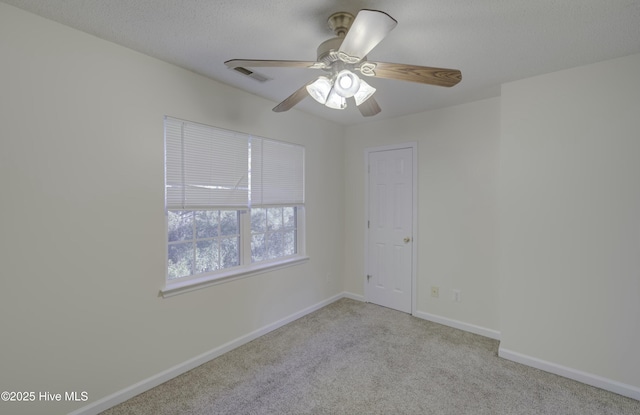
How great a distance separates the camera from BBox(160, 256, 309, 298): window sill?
2.29 m

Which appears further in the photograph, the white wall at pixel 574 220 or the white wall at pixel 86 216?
the white wall at pixel 574 220

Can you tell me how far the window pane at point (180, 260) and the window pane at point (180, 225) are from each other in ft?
0.23

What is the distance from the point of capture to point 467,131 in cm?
311

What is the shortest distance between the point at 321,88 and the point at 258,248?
1896mm

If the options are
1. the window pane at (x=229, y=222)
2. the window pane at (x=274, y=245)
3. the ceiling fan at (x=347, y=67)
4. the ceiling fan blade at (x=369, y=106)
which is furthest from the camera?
the window pane at (x=274, y=245)

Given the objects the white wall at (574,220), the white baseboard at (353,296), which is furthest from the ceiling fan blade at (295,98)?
the white baseboard at (353,296)

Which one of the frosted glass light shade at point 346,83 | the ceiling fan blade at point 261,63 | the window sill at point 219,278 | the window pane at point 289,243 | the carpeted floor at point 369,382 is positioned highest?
the ceiling fan blade at point 261,63

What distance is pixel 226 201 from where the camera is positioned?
2.67m

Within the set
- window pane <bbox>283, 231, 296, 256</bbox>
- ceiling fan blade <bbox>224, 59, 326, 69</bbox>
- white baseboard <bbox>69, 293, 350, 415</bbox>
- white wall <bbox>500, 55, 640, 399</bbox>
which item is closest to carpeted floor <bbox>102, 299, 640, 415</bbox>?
white baseboard <bbox>69, 293, 350, 415</bbox>

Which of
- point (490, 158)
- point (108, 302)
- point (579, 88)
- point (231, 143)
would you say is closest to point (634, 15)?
point (579, 88)

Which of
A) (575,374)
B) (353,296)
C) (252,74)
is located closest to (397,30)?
(252,74)

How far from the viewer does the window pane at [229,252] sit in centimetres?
274

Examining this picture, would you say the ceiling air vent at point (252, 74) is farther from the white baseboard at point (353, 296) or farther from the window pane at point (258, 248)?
the white baseboard at point (353, 296)

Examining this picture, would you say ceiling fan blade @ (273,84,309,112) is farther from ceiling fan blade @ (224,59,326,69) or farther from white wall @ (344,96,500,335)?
white wall @ (344,96,500,335)
